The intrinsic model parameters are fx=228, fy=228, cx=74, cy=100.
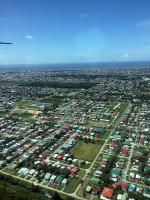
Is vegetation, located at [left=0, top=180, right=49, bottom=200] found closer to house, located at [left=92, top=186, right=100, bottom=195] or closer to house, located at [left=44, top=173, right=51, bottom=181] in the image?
house, located at [left=44, top=173, right=51, bottom=181]

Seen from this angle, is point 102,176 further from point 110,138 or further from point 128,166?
point 110,138

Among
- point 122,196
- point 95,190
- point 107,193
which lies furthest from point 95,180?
point 122,196

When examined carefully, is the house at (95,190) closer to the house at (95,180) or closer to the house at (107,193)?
the house at (107,193)

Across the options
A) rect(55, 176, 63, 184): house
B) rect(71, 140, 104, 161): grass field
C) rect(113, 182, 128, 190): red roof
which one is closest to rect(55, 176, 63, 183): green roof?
rect(55, 176, 63, 184): house

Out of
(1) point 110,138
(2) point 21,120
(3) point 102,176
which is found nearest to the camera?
(3) point 102,176

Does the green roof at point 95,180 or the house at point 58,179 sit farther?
the house at point 58,179

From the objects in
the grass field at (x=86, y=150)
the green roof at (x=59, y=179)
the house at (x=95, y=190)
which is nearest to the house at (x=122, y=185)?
the house at (x=95, y=190)

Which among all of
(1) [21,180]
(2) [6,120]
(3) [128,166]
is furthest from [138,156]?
(2) [6,120]

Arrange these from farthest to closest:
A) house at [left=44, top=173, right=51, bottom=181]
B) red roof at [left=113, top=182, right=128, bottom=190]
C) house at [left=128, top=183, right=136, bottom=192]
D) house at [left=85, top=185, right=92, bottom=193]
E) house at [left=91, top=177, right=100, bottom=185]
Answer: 1. house at [left=44, top=173, right=51, bottom=181]
2. house at [left=91, top=177, right=100, bottom=185]
3. red roof at [left=113, top=182, right=128, bottom=190]
4. house at [left=128, top=183, right=136, bottom=192]
5. house at [left=85, top=185, right=92, bottom=193]

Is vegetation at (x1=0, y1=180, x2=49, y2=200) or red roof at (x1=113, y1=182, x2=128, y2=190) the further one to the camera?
red roof at (x1=113, y1=182, x2=128, y2=190)
